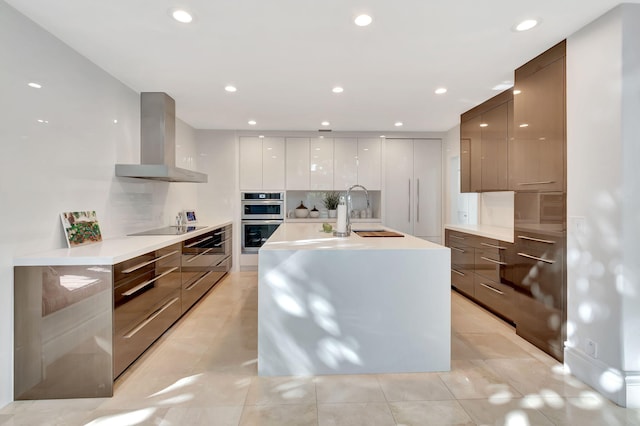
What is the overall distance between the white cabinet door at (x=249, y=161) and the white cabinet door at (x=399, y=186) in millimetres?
2155

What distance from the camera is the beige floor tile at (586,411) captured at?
74.8 inches

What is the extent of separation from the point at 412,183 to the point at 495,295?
2707mm

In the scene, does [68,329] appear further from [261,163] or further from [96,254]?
[261,163]

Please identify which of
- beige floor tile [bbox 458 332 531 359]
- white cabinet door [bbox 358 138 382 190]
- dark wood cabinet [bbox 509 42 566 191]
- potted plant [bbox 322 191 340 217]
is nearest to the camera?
dark wood cabinet [bbox 509 42 566 191]

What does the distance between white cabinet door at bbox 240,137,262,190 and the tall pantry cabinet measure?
2.14 metres

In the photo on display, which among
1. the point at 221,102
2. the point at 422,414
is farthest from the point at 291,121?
the point at 422,414

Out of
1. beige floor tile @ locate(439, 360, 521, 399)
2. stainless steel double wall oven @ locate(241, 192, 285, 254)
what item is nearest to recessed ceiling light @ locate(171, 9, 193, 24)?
beige floor tile @ locate(439, 360, 521, 399)

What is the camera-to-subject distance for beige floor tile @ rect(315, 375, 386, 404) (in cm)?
212

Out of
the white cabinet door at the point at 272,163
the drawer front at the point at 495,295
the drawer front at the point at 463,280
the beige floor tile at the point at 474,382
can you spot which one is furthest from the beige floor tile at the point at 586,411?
the white cabinet door at the point at 272,163

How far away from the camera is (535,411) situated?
78.5 inches

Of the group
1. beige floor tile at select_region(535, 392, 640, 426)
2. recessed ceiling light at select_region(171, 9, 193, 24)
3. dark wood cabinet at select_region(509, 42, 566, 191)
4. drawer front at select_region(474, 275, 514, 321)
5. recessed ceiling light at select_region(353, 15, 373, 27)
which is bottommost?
beige floor tile at select_region(535, 392, 640, 426)

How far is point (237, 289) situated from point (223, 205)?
1597 millimetres

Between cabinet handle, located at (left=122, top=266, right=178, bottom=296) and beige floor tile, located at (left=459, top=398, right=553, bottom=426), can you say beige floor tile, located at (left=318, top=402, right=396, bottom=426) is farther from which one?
cabinet handle, located at (left=122, top=266, right=178, bottom=296)

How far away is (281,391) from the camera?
2215mm
